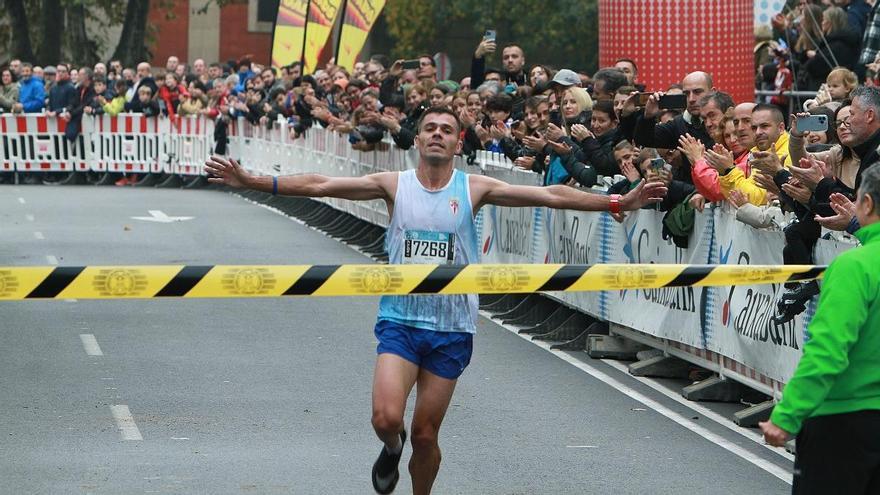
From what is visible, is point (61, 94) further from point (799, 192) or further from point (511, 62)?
point (799, 192)

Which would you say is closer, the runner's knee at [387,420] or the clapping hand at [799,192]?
the runner's knee at [387,420]

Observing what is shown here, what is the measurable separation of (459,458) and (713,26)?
11.5m

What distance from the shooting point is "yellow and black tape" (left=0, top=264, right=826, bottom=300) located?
761cm

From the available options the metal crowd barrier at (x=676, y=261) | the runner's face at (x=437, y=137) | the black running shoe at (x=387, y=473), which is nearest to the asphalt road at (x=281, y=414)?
the metal crowd barrier at (x=676, y=261)

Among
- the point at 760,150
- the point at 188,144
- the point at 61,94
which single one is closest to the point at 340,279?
the point at 760,150

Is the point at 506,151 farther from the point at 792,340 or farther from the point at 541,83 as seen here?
the point at 792,340

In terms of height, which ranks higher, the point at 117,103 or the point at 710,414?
the point at 117,103

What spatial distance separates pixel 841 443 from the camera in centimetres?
582

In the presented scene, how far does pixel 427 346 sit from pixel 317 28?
2431 centimetres

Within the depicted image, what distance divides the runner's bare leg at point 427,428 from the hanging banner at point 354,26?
2229cm

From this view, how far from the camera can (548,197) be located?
27.2 ft

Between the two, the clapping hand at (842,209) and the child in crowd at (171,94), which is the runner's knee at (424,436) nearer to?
the clapping hand at (842,209)

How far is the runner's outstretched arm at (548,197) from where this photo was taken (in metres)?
8.18

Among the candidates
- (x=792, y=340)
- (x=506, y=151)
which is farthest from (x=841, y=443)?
(x=506, y=151)
